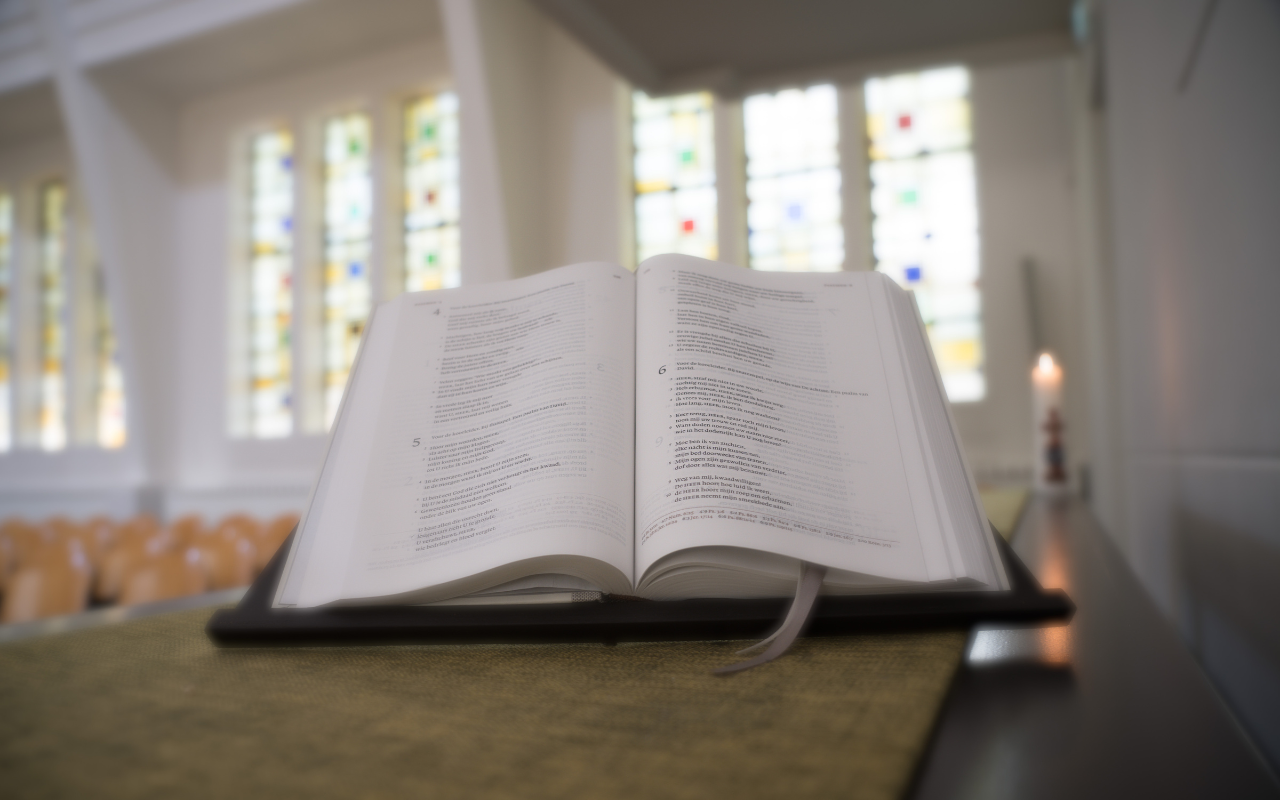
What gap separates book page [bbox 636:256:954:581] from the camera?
611mm

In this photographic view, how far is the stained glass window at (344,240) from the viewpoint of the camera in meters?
8.41

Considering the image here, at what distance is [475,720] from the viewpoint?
0.43 m

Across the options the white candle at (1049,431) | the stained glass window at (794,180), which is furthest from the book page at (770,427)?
the stained glass window at (794,180)

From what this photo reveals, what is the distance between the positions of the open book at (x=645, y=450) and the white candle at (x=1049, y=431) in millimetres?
1763

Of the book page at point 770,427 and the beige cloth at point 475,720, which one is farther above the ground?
the book page at point 770,427

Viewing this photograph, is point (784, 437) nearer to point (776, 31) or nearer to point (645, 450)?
point (645, 450)

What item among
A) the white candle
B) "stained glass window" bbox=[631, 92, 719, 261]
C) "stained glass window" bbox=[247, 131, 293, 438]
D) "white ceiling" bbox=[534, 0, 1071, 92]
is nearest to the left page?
"white ceiling" bbox=[534, 0, 1071, 92]

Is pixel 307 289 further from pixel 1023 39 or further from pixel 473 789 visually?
pixel 473 789

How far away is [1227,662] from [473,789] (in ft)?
2.93

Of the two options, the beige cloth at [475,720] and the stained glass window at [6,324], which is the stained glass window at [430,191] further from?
the beige cloth at [475,720]

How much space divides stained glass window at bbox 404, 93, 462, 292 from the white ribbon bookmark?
786 centimetres

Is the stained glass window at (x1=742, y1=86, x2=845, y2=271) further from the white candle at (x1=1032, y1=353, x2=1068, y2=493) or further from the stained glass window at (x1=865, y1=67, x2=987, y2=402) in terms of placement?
the white candle at (x1=1032, y1=353, x2=1068, y2=493)

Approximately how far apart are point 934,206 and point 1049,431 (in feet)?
15.3

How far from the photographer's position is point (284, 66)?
840 cm
